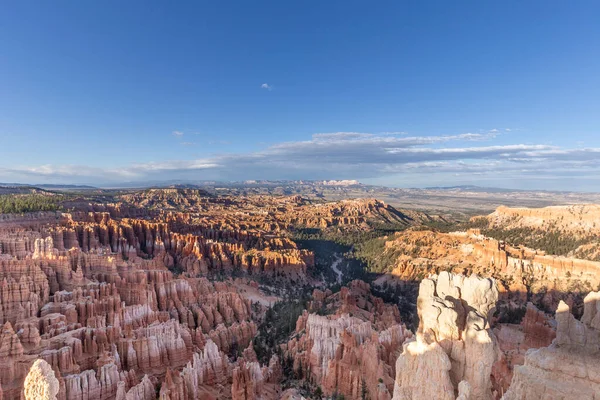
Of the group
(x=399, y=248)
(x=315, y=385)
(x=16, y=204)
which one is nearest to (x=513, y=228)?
(x=399, y=248)

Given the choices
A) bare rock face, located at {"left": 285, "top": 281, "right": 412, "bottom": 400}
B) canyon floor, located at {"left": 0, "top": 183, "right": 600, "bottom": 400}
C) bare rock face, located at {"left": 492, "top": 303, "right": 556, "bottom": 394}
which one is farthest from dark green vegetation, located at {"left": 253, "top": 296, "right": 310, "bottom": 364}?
bare rock face, located at {"left": 492, "top": 303, "right": 556, "bottom": 394}

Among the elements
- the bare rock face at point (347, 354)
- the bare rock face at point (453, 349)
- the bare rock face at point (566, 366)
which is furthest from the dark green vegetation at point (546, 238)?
the bare rock face at point (453, 349)

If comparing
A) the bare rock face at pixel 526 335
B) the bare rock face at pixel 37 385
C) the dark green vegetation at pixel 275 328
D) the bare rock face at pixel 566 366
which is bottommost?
the dark green vegetation at pixel 275 328

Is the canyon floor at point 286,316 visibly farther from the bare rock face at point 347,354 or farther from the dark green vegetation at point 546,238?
the dark green vegetation at point 546,238

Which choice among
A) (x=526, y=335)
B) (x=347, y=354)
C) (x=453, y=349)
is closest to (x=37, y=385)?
(x=453, y=349)

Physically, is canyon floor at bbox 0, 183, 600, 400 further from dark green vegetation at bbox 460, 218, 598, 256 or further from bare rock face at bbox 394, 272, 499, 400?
dark green vegetation at bbox 460, 218, 598, 256
